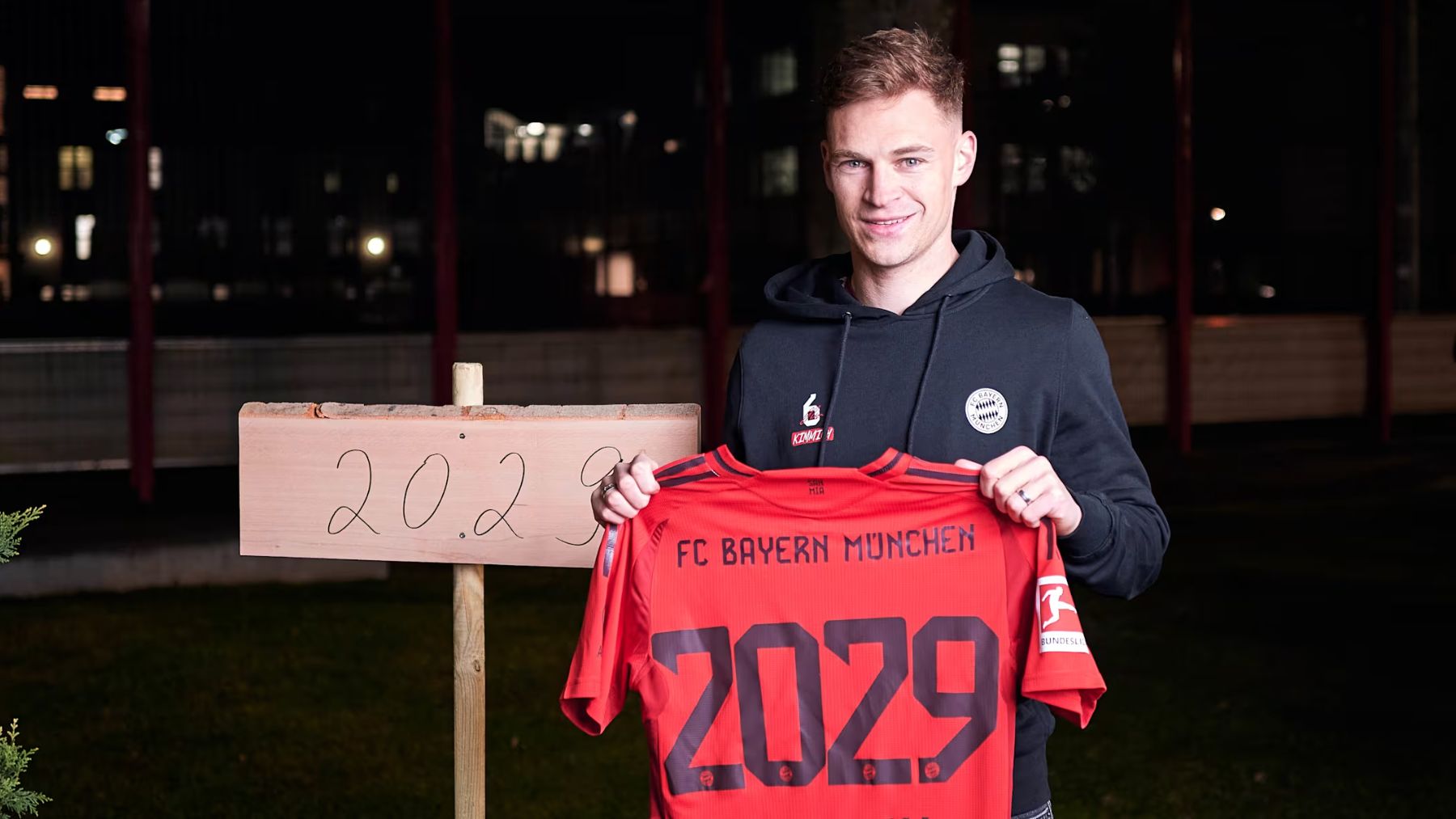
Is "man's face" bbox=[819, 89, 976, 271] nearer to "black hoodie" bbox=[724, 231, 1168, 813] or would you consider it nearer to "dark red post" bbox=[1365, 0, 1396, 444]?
"black hoodie" bbox=[724, 231, 1168, 813]

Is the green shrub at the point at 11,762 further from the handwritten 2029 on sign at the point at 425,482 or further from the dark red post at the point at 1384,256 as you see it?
the dark red post at the point at 1384,256

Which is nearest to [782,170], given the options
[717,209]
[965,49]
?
[717,209]

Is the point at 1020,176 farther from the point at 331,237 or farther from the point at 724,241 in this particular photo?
the point at 331,237

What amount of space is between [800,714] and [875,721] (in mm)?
102

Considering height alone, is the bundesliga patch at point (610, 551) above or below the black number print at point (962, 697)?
above

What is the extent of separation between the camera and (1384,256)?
12047mm

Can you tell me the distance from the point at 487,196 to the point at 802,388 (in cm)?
816

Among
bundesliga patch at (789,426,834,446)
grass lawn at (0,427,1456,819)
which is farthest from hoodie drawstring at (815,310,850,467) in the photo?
grass lawn at (0,427,1456,819)

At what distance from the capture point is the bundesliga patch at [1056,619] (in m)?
1.85

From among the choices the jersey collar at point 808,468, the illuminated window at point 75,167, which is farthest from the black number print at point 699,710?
the illuminated window at point 75,167

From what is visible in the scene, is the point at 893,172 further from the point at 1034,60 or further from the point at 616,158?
the point at 1034,60

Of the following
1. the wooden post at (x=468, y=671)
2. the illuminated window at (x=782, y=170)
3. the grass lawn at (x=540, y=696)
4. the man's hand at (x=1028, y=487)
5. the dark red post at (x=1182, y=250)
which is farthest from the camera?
the dark red post at (x=1182, y=250)

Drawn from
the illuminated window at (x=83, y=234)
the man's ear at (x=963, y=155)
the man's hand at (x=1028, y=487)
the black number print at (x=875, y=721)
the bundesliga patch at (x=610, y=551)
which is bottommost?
the black number print at (x=875, y=721)

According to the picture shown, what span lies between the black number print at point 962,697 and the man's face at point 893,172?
51 cm
